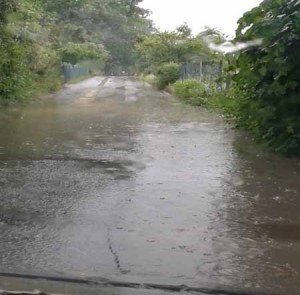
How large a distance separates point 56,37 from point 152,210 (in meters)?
31.0

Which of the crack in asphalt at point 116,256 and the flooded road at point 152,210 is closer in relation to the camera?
the crack in asphalt at point 116,256

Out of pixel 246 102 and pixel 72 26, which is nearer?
pixel 246 102

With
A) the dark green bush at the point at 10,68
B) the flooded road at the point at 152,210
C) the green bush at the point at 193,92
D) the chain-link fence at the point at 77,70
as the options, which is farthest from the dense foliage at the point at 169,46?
the flooded road at the point at 152,210

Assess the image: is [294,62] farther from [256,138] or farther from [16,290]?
[16,290]

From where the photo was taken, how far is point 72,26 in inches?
2201

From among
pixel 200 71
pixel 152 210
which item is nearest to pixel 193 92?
pixel 200 71

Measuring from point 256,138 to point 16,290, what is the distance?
25.0 feet

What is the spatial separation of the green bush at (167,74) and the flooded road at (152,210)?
1951 cm

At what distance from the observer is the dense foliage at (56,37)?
20.1 m

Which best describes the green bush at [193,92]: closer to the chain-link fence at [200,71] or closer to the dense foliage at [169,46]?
the chain-link fence at [200,71]

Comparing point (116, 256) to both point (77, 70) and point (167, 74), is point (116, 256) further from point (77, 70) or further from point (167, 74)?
point (77, 70)

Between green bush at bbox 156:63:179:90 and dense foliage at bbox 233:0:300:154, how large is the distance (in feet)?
67.5

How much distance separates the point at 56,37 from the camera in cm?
3566

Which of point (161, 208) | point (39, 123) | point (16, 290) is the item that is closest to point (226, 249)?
point (161, 208)
